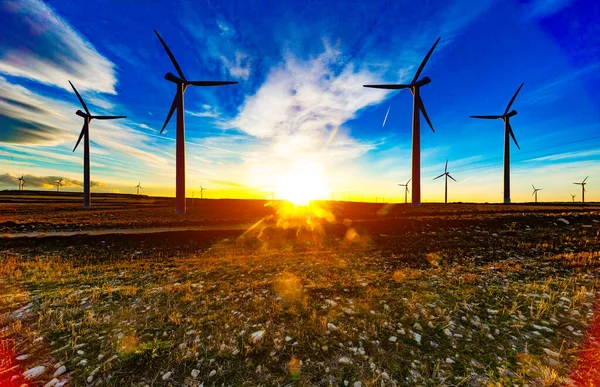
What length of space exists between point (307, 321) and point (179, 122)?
1612 inches

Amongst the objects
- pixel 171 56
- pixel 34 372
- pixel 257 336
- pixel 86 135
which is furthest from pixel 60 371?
pixel 86 135

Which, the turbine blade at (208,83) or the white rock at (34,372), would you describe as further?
the turbine blade at (208,83)

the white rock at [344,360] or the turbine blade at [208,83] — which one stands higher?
the turbine blade at [208,83]

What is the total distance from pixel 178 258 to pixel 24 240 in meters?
15.6

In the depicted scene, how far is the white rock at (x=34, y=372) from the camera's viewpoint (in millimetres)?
4645

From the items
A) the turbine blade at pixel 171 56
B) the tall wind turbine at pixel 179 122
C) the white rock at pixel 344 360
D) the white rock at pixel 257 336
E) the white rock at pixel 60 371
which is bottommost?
the white rock at pixel 60 371

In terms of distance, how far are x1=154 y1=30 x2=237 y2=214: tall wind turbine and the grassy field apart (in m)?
25.7

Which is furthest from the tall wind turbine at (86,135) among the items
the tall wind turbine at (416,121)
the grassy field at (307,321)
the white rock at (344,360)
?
the white rock at (344,360)

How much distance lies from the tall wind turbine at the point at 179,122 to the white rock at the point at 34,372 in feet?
119

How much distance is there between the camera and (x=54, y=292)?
8.86 metres

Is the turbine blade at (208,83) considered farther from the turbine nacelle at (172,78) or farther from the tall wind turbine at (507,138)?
the tall wind turbine at (507,138)

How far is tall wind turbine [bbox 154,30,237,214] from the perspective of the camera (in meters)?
37.7

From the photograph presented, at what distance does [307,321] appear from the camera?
6375mm

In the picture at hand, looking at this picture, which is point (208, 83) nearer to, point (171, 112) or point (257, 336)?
point (171, 112)
